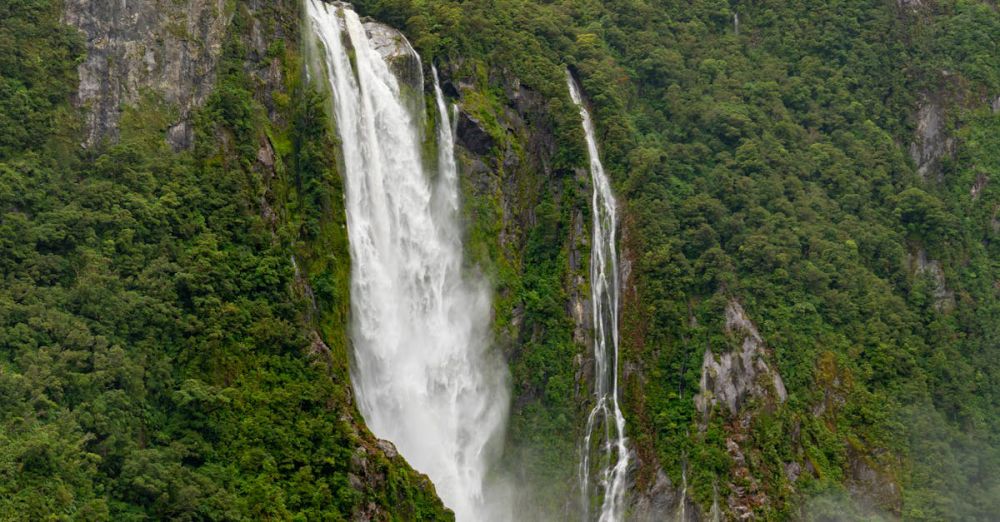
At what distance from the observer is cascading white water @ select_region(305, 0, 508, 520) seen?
41.6 m

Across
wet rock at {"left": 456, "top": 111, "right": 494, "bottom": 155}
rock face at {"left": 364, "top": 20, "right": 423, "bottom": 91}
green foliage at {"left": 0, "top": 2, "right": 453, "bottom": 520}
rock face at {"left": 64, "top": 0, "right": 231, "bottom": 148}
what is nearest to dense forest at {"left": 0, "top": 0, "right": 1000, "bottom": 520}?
green foliage at {"left": 0, "top": 2, "right": 453, "bottom": 520}

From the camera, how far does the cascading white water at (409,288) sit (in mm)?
41625

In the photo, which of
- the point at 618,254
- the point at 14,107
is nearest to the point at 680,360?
the point at 618,254

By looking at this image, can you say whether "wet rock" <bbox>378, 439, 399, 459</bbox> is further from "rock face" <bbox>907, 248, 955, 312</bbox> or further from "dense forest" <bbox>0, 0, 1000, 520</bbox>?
"rock face" <bbox>907, 248, 955, 312</bbox>

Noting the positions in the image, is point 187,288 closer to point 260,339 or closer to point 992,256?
point 260,339

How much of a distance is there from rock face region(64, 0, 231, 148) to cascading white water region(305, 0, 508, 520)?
485cm

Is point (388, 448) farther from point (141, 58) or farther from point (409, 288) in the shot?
point (141, 58)

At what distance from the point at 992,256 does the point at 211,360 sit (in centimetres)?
3594

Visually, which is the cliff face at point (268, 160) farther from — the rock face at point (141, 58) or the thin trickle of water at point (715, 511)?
the thin trickle of water at point (715, 511)

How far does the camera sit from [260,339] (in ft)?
120

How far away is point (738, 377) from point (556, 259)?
27.9ft

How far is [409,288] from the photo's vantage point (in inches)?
1709

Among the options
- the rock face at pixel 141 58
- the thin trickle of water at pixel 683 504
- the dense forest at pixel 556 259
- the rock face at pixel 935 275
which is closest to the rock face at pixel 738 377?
the dense forest at pixel 556 259

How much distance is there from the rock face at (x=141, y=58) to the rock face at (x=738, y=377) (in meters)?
21.1
